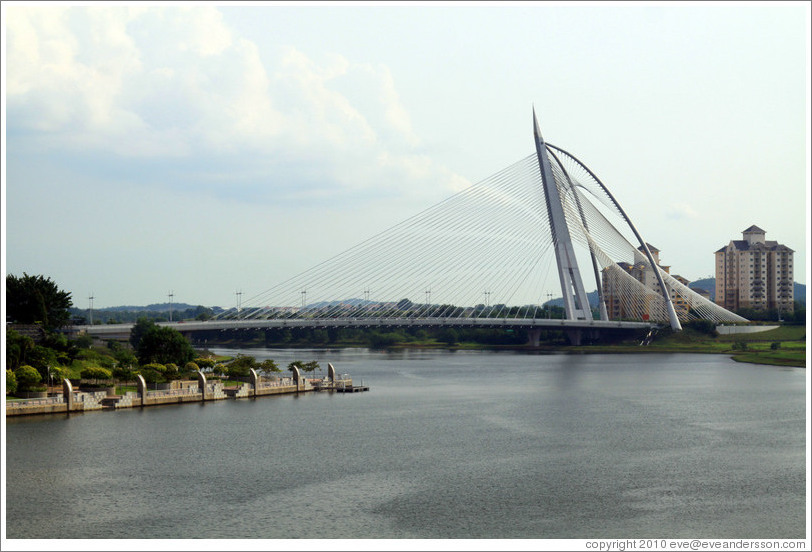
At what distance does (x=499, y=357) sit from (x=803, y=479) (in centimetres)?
6285

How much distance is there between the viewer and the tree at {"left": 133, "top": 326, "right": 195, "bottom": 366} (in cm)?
5675

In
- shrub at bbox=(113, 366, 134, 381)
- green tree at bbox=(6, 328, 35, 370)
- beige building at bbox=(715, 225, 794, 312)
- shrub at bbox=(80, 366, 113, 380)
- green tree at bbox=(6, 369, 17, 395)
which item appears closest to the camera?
green tree at bbox=(6, 369, 17, 395)

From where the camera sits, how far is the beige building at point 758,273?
141 meters

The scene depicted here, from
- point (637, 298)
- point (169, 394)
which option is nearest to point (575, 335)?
point (637, 298)

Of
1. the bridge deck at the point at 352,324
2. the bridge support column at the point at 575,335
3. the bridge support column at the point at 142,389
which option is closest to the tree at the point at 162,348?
the bridge support column at the point at 142,389

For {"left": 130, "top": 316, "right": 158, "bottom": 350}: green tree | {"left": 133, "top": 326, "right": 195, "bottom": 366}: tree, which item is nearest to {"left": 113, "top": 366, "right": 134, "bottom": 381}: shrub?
{"left": 133, "top": 326, "right": 195, "bottom": 366}: tree

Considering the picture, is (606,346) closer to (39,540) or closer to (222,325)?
(222,325)

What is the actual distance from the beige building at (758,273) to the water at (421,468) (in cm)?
9465

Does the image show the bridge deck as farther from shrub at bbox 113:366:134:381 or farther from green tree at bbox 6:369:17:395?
green tree at bbox 6:369:17:395

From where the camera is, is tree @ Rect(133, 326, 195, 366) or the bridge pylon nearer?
tree @ Rect(133, 326, 195, 366)

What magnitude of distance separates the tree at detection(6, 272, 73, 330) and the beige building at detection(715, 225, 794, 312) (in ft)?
344

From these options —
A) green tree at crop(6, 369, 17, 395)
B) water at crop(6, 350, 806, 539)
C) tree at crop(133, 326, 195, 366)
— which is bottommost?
water at crop(6, 350, 806, 539)

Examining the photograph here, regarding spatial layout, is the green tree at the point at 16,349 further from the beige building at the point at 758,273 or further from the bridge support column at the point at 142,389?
the beige building at the point at 758,273

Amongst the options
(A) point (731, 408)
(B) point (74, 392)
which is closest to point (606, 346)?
(A) point (731, 408)
